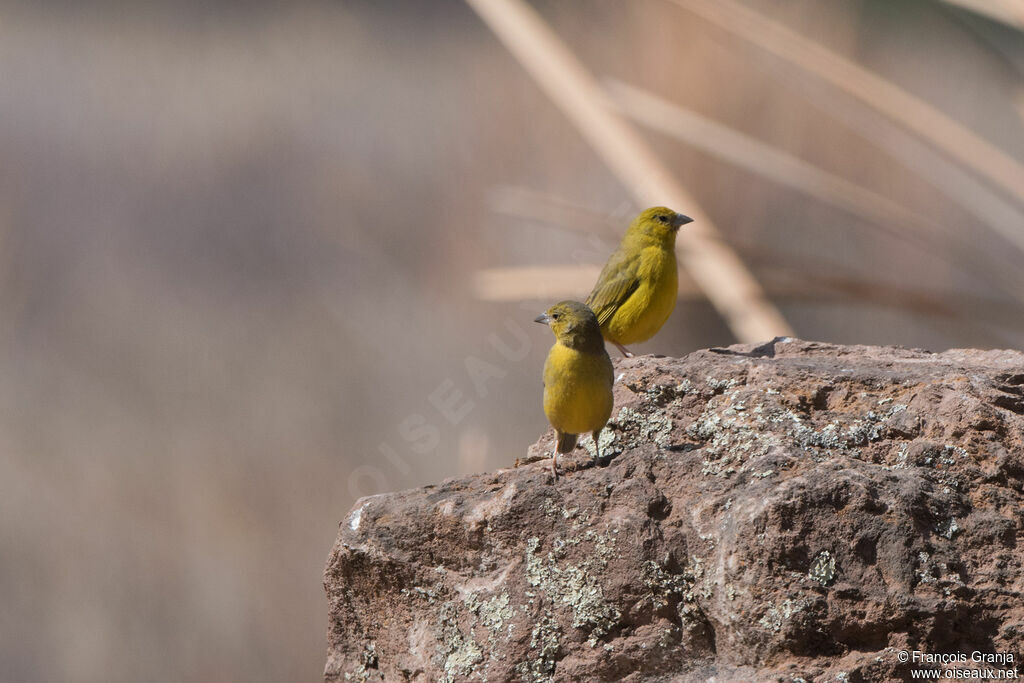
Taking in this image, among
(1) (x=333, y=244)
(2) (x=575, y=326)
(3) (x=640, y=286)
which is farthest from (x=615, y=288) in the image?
(1) (x=333, y=244)

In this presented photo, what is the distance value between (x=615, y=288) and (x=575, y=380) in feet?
3.02

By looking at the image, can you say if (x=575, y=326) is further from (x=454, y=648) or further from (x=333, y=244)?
(x=333, y=244)

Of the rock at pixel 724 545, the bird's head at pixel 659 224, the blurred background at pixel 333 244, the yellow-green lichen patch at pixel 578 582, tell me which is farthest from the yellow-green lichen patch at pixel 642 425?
the blurred background at pixel 333 244

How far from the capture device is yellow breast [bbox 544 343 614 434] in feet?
6.15

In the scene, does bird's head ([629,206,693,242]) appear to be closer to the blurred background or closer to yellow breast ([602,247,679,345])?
yellow breast ([602,247,679,345])

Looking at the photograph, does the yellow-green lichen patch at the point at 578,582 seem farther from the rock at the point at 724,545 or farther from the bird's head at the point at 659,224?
the bird's head at the point at 659,224

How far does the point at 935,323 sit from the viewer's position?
370 centimetres

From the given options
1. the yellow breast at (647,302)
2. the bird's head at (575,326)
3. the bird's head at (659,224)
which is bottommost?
the bird's head at (575,326)

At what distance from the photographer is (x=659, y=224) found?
9.29 ft

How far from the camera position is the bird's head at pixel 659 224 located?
2.82 meters

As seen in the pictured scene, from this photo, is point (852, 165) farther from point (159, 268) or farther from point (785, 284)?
point (159, 268)

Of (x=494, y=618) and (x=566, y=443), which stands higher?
(x=566, y=443)

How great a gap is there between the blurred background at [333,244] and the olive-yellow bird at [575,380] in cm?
164

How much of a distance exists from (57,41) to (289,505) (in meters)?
2.02
